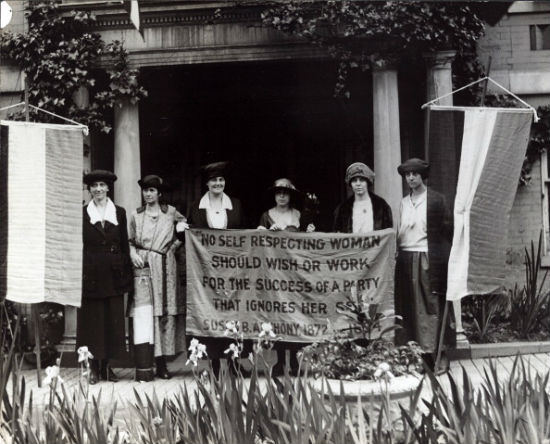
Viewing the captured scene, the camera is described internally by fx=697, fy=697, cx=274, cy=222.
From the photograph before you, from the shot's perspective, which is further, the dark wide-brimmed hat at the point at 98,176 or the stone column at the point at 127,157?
the stone column at the point at 127,157

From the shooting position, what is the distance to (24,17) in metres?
7.46

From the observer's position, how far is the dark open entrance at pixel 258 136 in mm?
9367

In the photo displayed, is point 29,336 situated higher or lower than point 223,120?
lower

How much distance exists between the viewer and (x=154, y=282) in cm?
643

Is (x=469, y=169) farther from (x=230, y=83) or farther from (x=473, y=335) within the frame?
(x=230, y=83)

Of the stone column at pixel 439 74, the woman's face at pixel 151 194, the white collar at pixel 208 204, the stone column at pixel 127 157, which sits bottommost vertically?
the white collar at pixel 208 204

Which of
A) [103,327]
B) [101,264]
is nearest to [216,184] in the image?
[101,264]

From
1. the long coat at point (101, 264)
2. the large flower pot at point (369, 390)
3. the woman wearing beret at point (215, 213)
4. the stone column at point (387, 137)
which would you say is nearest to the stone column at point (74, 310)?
the long coat at point (101, 264)

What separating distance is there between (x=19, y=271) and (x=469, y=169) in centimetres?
376

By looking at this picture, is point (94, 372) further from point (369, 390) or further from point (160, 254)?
point (369, 390)

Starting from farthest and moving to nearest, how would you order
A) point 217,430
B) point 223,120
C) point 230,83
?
point 223,120
point 230,83
point 217,430

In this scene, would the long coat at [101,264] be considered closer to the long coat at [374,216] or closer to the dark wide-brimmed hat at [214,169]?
the dark wide-brimmed hat at [214,169]

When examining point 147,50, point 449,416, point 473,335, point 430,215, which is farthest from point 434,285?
point 147,50

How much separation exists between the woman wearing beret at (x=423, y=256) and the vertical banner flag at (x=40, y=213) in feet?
9.50
